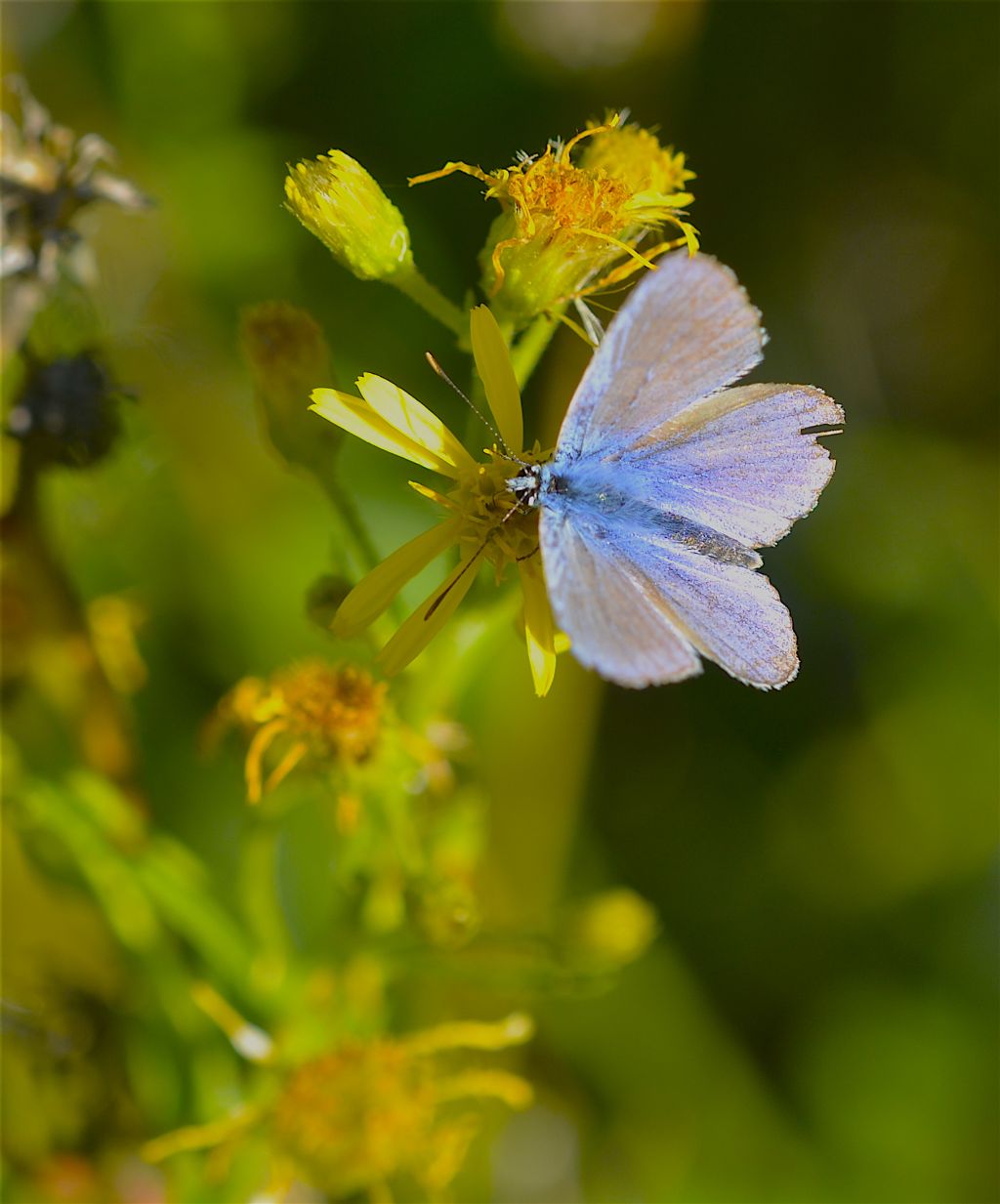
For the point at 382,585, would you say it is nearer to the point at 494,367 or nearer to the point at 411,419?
the point at 411,419

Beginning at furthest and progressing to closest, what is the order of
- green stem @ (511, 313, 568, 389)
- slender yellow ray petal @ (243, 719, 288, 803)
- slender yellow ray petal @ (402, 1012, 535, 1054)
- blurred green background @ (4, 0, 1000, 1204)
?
blurred green background @ (4, 0, 1000, 1204)
slender yellow ray petal @ (402, 1012, 535, 1054)
slender yellow ray petal @ (243, 719, 288, 803)
green stem @ (511, 313, 568, 389)

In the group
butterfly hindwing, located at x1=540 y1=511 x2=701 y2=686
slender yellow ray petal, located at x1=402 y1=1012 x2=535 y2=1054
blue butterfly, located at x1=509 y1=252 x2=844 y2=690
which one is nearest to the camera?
butterfly hindwing, located at x1=540 y1=511 x2=701 y2=686

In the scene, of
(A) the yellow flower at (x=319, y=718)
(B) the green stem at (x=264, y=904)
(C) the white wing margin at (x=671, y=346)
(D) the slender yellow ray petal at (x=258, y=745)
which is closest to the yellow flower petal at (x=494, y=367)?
(C) the white wing margin at (x=671, y=346)

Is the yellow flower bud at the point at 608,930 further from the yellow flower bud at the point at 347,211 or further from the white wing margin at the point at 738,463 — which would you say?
the yellow flower bud at the point at 347,211

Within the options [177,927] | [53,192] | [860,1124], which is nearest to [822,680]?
[860,1124]

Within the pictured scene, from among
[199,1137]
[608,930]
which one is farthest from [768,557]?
[199,1137]

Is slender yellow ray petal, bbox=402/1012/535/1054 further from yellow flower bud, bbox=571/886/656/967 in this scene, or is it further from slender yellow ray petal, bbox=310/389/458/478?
slender yellow ray petal, bbox=310/389/458/478

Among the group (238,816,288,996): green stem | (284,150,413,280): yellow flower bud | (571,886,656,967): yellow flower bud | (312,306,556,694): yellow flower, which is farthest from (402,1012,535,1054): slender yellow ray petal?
(284,150,413,280): yellow flower bud
